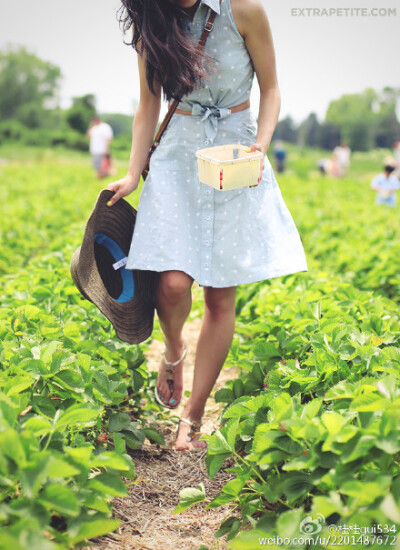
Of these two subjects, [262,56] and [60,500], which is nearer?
[60,500]

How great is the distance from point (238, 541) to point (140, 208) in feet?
4.77

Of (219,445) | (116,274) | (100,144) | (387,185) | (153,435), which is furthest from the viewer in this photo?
(100,144)

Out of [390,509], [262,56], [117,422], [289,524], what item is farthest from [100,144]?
[390,509]

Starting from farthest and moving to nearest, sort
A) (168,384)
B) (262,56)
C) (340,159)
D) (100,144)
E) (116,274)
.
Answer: (340,159) → (100,144) → (168,384) → (116,274) → (262,56)

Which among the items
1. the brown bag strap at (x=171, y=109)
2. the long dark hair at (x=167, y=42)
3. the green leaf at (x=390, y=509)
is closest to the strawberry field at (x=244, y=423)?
the green leaf at (x=390, y=509)

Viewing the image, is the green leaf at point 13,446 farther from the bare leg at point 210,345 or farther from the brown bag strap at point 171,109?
the brown bag strap at point 171,109

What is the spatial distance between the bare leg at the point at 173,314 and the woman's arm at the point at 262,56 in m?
0.61

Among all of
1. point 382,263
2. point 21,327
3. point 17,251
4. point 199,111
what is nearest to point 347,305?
point 199,111

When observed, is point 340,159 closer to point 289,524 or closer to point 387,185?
point 387,185

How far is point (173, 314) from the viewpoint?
2.57 m

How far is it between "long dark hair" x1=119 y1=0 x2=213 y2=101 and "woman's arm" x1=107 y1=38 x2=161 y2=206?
226 mm

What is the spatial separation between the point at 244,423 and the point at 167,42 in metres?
1.40

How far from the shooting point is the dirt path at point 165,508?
6.37 ft

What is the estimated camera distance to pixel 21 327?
8.03ft
